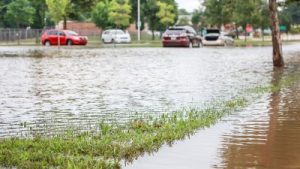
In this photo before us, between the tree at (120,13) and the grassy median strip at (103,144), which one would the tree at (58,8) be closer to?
the tree at (120,13)

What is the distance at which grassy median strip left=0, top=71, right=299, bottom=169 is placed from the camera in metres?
6.32

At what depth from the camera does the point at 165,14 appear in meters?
72.9

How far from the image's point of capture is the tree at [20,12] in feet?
232

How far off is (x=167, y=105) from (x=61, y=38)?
1477 inches

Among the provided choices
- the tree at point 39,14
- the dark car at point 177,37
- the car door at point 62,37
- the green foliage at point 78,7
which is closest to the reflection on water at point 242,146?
the dark car at point 177,37

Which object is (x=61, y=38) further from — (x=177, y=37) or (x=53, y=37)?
(x=177, y=37)

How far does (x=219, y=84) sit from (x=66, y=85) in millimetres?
4197

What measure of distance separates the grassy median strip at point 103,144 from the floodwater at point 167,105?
0.26 meters

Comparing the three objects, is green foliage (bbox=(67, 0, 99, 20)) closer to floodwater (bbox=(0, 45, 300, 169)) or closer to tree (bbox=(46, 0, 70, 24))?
tree (bbox=(46, 0, 70, 24))

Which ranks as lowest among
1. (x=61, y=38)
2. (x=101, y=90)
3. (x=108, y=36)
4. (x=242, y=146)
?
(x=242, y=146)

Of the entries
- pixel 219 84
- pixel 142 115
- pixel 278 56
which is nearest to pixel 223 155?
pixel 142 115

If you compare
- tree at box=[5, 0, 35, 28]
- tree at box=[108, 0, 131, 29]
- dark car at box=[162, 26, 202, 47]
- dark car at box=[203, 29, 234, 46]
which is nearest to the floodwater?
dark car at box=[162, 26, 202, 47]

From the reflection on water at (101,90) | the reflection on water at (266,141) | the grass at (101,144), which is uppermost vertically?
the reflection on water at (101,90)

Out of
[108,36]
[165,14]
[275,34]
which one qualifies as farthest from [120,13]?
[275,34]
